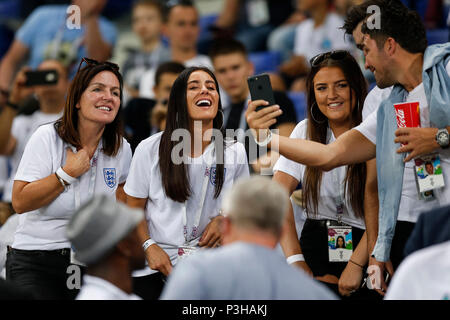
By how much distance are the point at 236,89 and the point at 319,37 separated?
133cm

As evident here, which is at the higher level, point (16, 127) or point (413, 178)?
point (16, 127)

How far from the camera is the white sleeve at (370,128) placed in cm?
366

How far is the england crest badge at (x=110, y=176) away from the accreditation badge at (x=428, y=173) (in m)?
1.56

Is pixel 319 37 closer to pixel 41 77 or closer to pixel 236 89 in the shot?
pixel 236 89

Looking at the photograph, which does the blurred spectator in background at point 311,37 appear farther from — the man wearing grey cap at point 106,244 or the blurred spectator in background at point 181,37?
the man wearing grey cap at point 106,244

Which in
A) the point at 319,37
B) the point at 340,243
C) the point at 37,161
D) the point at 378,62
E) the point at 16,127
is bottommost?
the point at 340,243

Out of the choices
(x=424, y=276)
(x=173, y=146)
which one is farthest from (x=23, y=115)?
(x=424, y=276)

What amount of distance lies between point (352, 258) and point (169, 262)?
93cm

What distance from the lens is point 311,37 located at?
6551 mm

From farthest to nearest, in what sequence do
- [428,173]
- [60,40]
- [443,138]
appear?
[60,40], [428,173], [443,138]

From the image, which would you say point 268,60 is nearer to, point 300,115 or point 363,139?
point 300,115

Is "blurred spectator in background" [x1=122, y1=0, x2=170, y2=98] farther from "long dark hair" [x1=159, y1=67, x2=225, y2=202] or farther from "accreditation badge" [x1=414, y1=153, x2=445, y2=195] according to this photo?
"accreditation badge" [x1=414, y1=153, x2=445, y2=195]

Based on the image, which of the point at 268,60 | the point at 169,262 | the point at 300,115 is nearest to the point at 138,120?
the point at 300,115

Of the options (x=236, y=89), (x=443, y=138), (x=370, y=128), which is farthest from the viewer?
(x=236, y=89)
